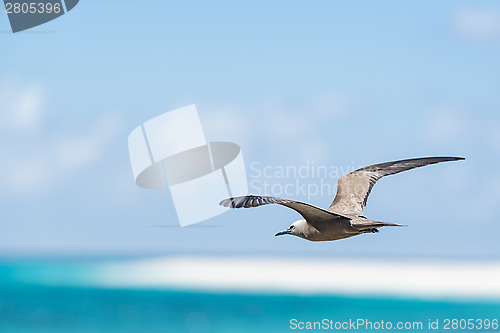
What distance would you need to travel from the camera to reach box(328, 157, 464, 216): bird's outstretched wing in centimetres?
753

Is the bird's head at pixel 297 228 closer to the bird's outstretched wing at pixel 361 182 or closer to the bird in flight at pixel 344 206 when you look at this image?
the bird in flight at pixel 344 206

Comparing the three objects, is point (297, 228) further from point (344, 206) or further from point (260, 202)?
point (260, 202)

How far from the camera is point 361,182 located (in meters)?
7.88

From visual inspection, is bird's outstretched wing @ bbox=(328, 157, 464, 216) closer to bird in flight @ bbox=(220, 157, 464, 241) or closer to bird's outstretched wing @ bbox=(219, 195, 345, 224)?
bird in flight @ bbox=(220, 157, 464, 241)

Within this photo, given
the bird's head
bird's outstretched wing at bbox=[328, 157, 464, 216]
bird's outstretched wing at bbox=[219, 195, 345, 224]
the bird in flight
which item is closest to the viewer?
bird's outstretched wing at bbox=[219, 195, 345, 224]

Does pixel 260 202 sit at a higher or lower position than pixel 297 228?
higher

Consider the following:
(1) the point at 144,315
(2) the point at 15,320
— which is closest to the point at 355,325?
(1) the point at 144,315

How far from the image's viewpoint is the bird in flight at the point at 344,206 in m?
5.88

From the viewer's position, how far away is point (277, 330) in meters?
18.7

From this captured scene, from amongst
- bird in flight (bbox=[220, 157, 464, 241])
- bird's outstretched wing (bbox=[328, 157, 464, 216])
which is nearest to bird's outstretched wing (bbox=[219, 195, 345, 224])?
bird in flight (bbox=[220, 157, 464, 241])

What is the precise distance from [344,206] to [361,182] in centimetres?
46

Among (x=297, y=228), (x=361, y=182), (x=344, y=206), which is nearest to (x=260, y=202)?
(x=297, y=228)

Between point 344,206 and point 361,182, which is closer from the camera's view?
point 344,206

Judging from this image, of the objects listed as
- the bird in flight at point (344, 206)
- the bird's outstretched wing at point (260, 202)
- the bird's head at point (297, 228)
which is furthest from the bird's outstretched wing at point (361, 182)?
the bird's outstretched wing at point (260, 202)
